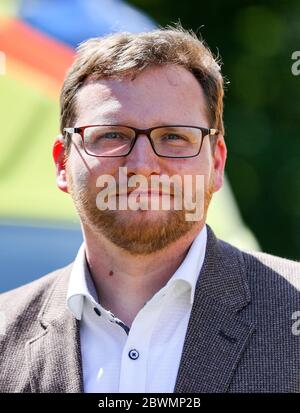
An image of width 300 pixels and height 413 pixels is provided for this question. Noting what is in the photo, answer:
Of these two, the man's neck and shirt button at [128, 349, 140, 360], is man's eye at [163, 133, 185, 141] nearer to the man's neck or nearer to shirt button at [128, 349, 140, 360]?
the man's neck

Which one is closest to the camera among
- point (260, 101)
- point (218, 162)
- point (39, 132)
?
point (218, 162)

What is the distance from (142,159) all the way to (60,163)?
47 centimetres

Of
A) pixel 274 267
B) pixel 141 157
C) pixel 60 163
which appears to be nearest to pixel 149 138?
pixel 141 157

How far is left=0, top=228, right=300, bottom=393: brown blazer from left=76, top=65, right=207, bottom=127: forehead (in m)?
0.42

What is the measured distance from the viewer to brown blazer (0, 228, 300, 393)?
2.43 meters

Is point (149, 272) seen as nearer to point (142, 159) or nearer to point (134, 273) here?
point (134, 273)

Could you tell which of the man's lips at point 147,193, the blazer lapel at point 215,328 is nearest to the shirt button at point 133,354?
the blazer lapel at point 215,328

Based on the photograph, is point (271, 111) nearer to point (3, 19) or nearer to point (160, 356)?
point (3, 19)

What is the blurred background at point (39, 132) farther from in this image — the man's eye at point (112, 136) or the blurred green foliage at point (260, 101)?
the blurred green foliage at point (260, 101)

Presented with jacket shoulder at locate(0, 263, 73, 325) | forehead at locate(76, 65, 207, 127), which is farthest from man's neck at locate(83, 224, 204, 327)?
forehead at locate(76, 65, 207, 127)

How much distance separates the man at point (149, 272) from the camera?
8.11ft

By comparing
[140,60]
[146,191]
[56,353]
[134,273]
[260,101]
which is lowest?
[56,353]

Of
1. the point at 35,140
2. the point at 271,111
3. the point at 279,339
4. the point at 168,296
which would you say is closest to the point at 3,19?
the point at 35,140

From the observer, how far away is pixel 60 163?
2881 millimetres
